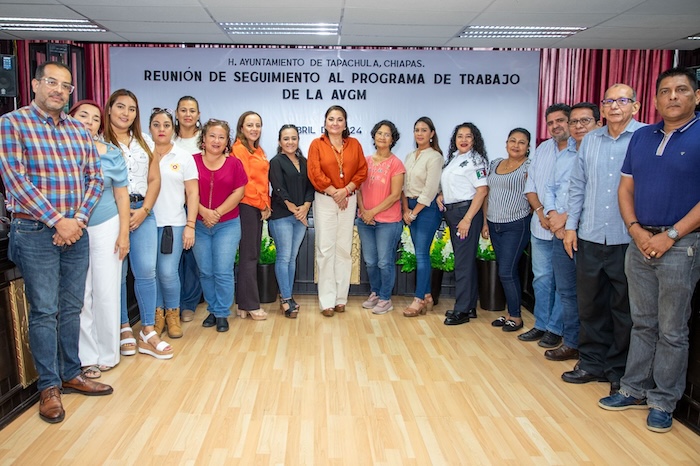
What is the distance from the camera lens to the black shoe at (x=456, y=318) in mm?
4342

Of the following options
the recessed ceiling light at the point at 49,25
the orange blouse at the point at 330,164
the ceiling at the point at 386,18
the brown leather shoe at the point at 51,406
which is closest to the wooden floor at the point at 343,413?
the brown leather shoe at the point at 51,406

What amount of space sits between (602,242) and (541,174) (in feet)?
2.78

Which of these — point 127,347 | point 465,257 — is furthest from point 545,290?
point 127,347

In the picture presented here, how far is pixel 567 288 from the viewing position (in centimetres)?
354

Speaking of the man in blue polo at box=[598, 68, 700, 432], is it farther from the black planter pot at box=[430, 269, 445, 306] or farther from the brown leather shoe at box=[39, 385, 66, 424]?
the brown leather shoe at box=[39, 385, 66, 424]

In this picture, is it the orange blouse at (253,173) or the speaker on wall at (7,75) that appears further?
the speaker on wall at (7,75)

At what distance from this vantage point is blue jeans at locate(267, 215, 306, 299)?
4.39m

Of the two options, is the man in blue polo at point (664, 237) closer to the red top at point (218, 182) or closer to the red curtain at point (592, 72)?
the red top at point (218, 182)

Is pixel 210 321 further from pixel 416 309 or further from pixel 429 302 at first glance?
pixel 429 302

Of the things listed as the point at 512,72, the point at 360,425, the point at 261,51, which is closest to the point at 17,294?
the point at 360,425

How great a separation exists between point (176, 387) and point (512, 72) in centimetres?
498

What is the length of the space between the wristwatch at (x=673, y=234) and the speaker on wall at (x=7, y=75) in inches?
205

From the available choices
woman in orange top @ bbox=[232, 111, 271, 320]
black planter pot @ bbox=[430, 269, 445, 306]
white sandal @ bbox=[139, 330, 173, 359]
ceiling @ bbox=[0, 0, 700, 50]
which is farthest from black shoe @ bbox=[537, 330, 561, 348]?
ceiling @ bbox=[0, 0, 700, 50]

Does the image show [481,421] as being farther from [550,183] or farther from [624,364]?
[550,183]
